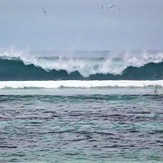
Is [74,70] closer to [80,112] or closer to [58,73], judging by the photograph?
[58,73]

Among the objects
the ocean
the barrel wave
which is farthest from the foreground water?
the barrel wave

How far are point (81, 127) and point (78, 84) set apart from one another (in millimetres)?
16172

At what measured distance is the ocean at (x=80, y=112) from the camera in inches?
586

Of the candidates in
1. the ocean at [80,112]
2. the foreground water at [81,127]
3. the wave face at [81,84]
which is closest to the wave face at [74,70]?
the ocean at [80,112]

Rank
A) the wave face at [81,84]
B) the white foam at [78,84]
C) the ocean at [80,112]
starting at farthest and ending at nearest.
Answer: the white foam at [78,84] → the wave face at [81,84] → the ocean at [80,112]

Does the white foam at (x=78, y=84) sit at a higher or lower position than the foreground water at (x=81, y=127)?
higher

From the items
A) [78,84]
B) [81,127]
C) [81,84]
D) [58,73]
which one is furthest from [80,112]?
[58,73]

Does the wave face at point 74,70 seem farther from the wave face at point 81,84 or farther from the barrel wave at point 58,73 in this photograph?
the wave face at point 81,84

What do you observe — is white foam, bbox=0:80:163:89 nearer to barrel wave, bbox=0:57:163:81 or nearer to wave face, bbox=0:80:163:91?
wave face, bbox=0:80:163:91

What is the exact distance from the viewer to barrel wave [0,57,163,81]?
37938 mm

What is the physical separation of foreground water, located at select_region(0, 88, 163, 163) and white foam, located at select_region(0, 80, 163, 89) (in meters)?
4.32

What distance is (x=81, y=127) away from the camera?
1872 cm

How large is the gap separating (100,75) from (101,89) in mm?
6674

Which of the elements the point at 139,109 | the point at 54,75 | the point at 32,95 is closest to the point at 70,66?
the point at 54,75
